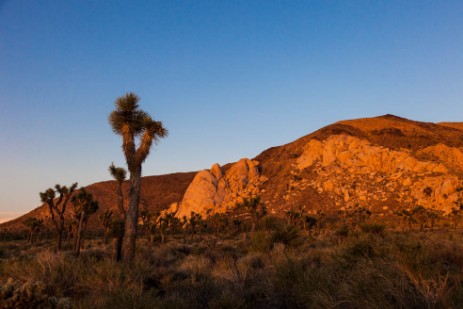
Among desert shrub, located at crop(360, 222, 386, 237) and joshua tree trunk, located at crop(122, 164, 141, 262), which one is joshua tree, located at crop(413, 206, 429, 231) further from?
joshua tree trunk, located at crop(122, 164, 141, 262)

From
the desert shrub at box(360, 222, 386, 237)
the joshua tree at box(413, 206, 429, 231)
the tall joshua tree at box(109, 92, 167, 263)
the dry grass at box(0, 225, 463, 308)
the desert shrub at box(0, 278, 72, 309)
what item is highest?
the tall joshua tree at box(109, 92, 167, 263)

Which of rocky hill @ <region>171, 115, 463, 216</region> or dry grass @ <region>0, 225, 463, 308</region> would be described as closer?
dry grass @ <region>0, 225, 463, 308</region>

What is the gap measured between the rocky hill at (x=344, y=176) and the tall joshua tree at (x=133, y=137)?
61512 millimetres

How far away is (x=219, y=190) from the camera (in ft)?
303

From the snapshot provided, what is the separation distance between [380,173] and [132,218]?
74716 mm

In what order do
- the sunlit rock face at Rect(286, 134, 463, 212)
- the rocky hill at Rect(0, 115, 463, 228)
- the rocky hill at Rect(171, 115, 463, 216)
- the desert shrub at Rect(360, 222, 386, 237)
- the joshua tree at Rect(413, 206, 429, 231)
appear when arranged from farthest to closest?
the rocky hill at Rect(0, 115, 463, 228)
the rocky hill at Rect(171, 115, 463, 216)
the sunlit rock face at Rect(286, 134, 463, 212)
the joshua tree at Rect(413, 206, 429, 231)
the desert shrub at Rect(360, 222, 386, 237)

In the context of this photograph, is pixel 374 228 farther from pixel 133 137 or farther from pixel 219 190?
pixel 219 190

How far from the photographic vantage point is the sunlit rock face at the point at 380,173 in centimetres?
6950

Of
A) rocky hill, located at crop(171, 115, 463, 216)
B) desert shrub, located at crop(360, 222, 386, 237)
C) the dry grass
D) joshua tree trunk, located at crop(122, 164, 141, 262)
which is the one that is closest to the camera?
the dry grass

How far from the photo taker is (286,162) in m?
97.6

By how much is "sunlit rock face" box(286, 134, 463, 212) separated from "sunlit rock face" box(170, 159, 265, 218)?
38.1 ft

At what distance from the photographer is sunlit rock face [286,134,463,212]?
6950 centimetres

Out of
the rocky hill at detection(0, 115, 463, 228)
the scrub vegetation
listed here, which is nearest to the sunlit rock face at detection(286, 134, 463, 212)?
the rocky hill at detection(0, 115, 463, 228)

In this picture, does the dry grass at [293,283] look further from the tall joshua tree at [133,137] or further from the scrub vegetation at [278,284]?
the tall joshua tree at [133,137]
